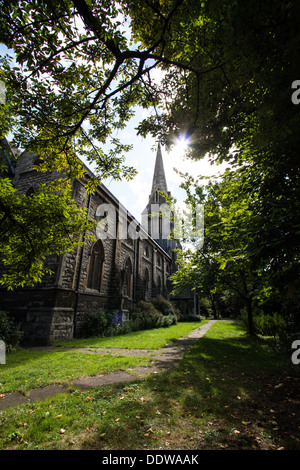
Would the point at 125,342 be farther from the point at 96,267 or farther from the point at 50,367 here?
the point at 96,267

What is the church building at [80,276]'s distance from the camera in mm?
8886

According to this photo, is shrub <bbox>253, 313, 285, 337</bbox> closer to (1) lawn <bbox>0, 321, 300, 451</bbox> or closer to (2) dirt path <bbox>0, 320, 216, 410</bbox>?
(1) lawn <bbox>0, 321, 300, 451</bbox>

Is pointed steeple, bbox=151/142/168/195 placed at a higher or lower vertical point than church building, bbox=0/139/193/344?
higher

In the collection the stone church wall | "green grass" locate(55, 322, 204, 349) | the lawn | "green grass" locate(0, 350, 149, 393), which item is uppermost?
the stone church wall

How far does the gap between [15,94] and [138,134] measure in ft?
9.20

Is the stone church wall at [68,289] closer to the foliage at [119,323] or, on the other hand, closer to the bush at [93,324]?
the bush at [93,324]

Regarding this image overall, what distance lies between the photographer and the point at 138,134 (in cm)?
554

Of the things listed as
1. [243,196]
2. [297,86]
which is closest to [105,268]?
[243,196]

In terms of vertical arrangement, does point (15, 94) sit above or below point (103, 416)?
above

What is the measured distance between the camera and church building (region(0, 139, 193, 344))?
8.89m

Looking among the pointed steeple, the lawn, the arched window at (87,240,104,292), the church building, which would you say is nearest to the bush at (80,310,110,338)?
the church building

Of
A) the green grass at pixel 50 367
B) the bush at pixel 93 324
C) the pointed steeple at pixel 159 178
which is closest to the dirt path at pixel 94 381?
the green grass at pixel 50 367

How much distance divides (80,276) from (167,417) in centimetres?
921
